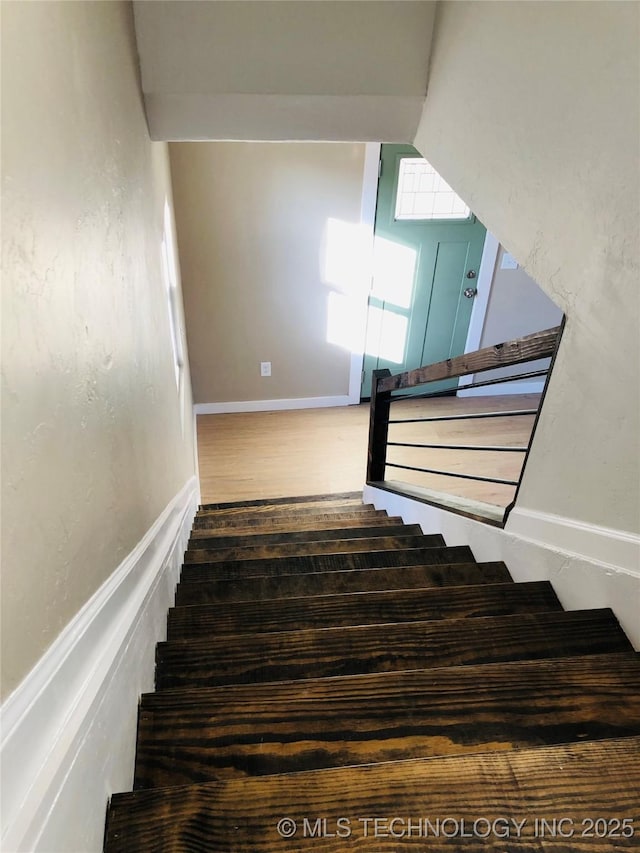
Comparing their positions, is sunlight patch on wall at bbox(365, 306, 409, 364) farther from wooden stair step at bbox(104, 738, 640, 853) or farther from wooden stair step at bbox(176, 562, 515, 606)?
wooden stair step at bbox(104, 738, 640, 853)

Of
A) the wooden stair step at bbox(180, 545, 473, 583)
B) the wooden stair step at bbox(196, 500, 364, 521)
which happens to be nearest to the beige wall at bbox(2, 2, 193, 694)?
the wooden stair step at bbox(180, 545, 473, 583)

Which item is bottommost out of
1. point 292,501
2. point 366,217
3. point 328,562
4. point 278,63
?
point 292,501

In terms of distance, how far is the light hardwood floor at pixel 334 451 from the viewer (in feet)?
11.7

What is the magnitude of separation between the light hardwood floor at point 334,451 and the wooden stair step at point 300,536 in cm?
127

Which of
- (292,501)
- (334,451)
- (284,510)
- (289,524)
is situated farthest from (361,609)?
(334,451)

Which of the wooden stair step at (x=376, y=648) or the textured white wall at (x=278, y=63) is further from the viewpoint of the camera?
the textured white wall at (x=278, y=63)

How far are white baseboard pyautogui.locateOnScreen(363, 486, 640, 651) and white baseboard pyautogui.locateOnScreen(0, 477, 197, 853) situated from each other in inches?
40.2

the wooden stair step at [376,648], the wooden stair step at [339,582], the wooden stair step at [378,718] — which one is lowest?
the wooden stair step at [339,582]

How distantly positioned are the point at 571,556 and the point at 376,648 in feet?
1.83

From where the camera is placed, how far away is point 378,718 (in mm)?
869

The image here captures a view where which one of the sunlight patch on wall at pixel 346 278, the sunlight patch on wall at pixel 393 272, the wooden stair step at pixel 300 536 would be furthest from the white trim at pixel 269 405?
the wooden stair step at pixel 300 536

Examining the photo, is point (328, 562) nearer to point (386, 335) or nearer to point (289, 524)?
point (289, 524)

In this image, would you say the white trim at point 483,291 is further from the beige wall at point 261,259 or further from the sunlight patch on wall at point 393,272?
the beige wall at point 261,259

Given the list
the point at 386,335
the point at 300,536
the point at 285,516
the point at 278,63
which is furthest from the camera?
the point at 386,335
